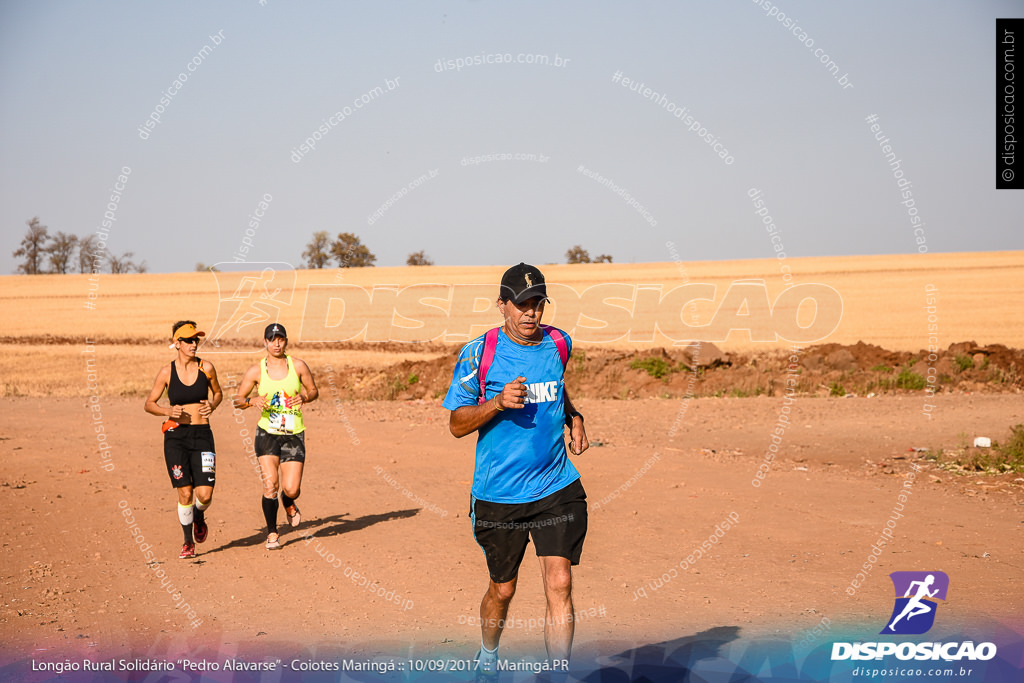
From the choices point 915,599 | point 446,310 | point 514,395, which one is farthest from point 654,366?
point 446,310

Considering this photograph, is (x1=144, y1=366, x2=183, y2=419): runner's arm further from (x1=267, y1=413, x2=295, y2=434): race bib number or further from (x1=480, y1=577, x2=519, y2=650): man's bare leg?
(x1=480, y1=577, x2=519, y2=650): man's bare leg

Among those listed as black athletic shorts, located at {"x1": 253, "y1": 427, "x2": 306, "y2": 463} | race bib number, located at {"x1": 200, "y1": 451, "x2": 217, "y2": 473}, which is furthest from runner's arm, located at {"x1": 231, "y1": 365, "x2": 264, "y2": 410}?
race bib number, located at {"x1": 200, "y1": 451, "x2": 217, "y2": 473}

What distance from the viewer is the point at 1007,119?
12531 mm

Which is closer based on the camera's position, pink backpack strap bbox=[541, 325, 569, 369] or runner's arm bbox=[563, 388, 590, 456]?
pink backpack strap bbox=[541, 325, 569, 369]

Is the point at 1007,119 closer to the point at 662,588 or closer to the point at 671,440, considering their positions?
the point at 671,440

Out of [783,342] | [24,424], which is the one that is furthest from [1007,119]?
[783,342]

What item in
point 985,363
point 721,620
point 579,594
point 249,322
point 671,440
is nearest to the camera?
point 721,620

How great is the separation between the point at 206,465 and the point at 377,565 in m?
2.00

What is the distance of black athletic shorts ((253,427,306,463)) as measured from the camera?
912 centimetres

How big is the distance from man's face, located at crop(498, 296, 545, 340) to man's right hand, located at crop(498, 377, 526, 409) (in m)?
0.36

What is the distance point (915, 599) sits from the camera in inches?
275

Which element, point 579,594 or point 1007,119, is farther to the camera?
point 1007,119

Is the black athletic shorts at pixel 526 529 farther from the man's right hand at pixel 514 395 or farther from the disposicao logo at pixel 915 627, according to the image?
the disposicao logo at pixel 915 627

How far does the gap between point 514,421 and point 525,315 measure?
63 cm
